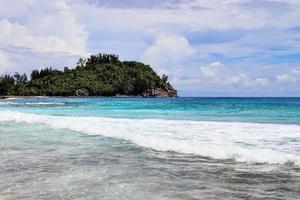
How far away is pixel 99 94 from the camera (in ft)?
565

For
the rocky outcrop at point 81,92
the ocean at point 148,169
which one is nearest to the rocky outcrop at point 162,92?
the rocky outcrop at point 81,92

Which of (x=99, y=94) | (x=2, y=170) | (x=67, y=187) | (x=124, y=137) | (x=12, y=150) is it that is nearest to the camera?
(x=67, y=187)

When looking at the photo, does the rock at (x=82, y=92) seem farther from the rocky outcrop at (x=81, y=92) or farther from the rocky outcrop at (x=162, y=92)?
the rocky outcrop at (x=162, y=92)

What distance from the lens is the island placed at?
168250mm

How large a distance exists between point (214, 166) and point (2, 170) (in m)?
4.58

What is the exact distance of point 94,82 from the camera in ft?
574

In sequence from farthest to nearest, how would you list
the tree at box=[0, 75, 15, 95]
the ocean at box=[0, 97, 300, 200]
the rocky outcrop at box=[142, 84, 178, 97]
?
the rocky outcrop at box=[142, 84, 178, 97], the tree at box=[0, 75, 15, 95], the ocean at box=[0, 97, 300, 200]

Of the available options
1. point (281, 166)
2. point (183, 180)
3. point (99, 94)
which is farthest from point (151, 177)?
point (99, 94)

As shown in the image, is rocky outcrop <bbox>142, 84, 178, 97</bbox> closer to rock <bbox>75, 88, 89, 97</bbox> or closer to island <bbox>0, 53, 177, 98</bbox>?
island <bbox>0, 53, 177, 98</bbox>

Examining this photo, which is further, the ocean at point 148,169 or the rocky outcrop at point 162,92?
the rocky outcrop at point 162,92

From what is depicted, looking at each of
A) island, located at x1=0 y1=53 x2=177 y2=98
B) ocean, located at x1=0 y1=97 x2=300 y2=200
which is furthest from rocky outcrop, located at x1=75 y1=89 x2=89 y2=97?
ocean, located at x1=0 y1=97 x2=300 y2=200

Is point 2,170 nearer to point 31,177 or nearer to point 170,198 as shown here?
point 31,177

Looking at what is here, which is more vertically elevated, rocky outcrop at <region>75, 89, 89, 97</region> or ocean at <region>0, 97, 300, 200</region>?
rocky outcrop at <region>75, 89, 89, 97</region>

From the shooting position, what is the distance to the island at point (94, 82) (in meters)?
168
